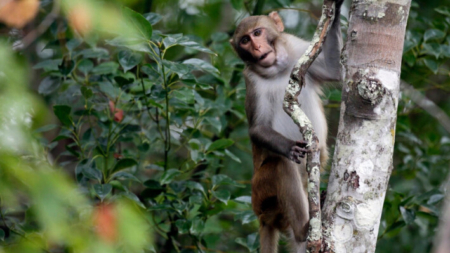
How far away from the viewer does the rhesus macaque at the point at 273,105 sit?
4.83 meters

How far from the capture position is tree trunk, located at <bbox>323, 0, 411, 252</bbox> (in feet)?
10.6

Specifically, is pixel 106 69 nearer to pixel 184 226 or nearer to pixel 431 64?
pixel 184 226

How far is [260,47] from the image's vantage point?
500cm

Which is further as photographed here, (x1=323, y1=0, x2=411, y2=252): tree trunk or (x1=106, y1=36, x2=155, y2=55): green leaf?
(x1=106, y1=36, x2=155, y2=55): green leaf

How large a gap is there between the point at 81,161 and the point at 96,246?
11.7ft

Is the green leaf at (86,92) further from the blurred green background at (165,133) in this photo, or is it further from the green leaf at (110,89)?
the green leaf at (110,89)

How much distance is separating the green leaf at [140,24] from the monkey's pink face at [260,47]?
108 cm

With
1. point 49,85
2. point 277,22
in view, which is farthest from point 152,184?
point 277,22

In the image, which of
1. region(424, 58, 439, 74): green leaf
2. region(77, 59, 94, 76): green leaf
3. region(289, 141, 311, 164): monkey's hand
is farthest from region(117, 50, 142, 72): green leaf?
region(424, 58, 439, 74): green leaf

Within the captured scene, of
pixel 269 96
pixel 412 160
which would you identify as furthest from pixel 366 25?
pixel 412 160

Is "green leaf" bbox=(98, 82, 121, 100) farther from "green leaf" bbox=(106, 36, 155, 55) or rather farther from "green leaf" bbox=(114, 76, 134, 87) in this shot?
"green leaf" bbox=(106, 36, 155, 55)

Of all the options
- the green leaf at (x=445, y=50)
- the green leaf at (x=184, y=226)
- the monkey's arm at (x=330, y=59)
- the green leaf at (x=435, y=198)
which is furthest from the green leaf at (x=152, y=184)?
the green leaf at (x=445, y=50)

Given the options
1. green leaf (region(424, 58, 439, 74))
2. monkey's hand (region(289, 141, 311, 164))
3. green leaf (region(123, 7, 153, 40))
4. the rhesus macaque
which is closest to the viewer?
monkey's hand (region(289, 141, 311, 164))

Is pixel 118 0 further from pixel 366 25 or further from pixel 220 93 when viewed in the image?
pixel 220 93
